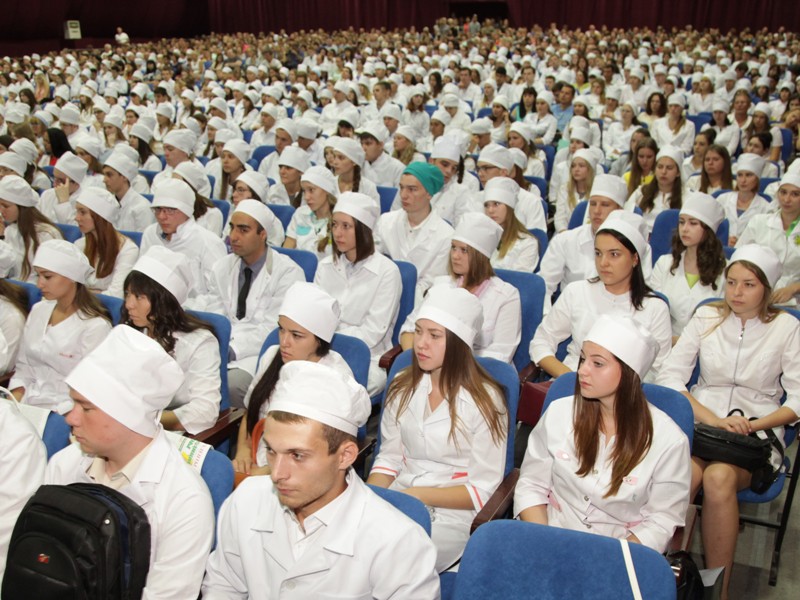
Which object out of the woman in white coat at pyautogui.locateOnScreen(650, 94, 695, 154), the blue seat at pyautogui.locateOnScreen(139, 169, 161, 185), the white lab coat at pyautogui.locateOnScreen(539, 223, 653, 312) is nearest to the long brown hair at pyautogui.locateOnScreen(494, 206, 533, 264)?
the white lab coat at pyautogui.locateOnScreen(539, 223, 653, 312)

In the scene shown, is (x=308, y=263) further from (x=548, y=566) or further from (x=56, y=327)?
(x=548, y=566)

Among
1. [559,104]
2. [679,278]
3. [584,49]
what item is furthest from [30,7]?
[679,278]

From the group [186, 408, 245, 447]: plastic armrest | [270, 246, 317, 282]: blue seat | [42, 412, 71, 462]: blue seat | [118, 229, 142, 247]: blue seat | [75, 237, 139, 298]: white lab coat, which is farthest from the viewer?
[118, 229, 142, 247]: blue seat

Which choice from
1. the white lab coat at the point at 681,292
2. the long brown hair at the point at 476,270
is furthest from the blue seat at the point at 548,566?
the white lab coat at the point at 681,292

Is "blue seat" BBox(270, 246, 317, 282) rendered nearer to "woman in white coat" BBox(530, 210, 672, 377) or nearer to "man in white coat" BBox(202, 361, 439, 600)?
"woman in white coat" BBox(530, 210, 672, 377)

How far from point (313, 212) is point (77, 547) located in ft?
13.3

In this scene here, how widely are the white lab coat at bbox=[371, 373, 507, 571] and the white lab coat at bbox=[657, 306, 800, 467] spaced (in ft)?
3.68

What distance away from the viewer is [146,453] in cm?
214

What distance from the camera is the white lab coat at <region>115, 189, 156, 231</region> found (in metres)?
6.14

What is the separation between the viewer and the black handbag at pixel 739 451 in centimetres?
285

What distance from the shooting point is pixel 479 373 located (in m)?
2.82

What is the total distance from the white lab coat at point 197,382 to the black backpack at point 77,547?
111 centimetres

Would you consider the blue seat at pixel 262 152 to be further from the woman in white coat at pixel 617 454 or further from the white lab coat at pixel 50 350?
the woman in white coat at pixel 617 454

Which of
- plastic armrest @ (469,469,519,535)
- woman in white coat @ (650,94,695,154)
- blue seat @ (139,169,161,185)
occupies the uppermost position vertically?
woman in white coat @ (650,94,695,154)
